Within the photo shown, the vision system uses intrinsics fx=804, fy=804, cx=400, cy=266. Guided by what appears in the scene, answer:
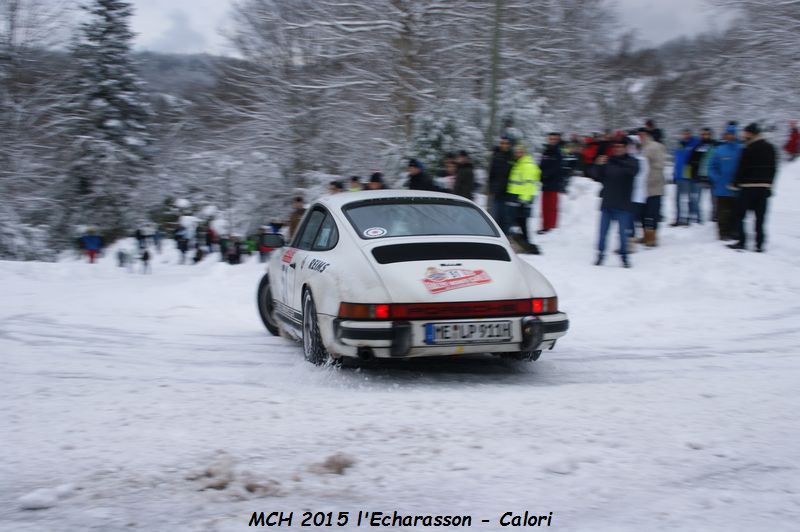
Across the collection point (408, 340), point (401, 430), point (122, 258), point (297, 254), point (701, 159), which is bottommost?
point (122, 258)

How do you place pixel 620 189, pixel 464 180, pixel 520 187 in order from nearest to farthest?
pixel 620 189, pixel 520 187, pixel 464 180

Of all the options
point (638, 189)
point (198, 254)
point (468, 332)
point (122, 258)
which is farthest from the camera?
point (198, 254)

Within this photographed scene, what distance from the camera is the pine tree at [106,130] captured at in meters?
47.7

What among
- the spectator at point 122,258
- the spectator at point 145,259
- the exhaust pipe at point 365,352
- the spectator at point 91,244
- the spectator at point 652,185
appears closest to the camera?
the exhaust pipe at point 365,352

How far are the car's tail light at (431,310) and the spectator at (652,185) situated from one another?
805 cm

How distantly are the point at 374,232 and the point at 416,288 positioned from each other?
0.92 metres

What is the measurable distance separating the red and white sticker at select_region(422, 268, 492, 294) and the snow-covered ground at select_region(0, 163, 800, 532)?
75 cm

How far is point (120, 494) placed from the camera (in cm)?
348

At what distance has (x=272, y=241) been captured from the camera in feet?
26.7

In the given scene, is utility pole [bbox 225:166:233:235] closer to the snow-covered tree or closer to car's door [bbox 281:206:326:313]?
the snow-covered tree

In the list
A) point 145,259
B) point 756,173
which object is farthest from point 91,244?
point 756,173

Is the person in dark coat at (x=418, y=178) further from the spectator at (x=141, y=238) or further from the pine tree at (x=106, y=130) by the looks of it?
the pine tree at (x=106, y=130)

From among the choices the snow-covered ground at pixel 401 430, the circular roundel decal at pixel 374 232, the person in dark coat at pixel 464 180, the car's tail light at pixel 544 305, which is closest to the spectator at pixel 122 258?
the person in dark coat at pixel 464 180

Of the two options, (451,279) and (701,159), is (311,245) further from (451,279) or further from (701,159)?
(701,159)
